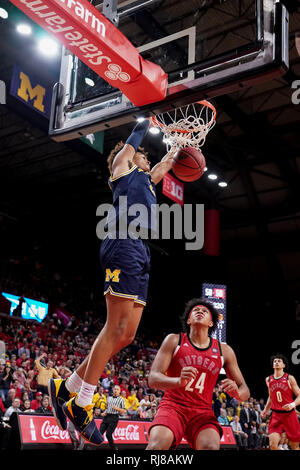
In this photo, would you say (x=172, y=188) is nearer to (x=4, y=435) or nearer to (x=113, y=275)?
(x=4, y=435)

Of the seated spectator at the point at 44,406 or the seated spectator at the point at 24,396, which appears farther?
the seated spectator at the point at 44,406

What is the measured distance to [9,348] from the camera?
13.1m

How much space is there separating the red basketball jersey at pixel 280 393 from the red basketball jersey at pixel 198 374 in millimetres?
4412

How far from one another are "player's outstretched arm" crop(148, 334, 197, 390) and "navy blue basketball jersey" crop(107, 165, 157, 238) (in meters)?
0.99

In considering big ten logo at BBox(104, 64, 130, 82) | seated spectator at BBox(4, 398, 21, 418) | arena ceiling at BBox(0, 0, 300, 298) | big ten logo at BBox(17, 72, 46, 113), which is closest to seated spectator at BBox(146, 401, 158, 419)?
seated spectator at BBox(4, 398, 21, 418)

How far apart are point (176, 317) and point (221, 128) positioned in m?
11.6

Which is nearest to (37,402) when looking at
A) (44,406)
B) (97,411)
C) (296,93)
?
(44,406)

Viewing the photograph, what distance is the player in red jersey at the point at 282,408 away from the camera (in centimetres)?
785

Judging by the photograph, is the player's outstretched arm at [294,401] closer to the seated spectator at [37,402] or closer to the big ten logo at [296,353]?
the seated spectator at [37,402]

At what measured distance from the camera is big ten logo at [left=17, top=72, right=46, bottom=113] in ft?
32.1

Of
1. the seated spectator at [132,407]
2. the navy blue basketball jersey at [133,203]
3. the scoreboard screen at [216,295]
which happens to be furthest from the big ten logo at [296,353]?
the navy blue basketball jersey at [133,203]

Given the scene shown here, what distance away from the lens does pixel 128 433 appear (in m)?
8.84

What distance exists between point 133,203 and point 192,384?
156cm

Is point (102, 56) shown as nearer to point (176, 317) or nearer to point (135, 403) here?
point (135, 403)
